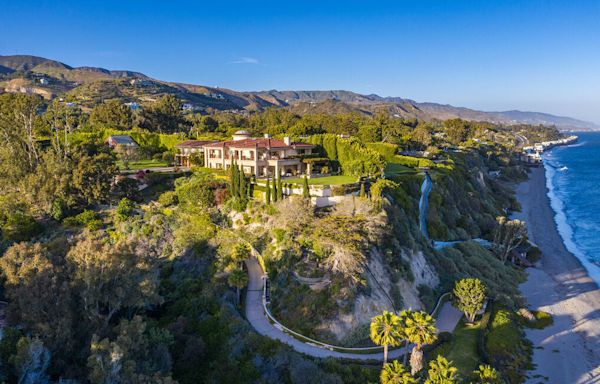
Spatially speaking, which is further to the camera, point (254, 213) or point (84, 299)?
point (254, 213)

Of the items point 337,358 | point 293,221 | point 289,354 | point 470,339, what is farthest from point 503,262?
point 289,354

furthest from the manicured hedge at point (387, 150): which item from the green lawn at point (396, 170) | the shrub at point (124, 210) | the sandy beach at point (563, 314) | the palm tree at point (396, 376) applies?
the palm tree at point (396, 376)

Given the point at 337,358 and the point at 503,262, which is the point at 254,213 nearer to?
the point at 337,358

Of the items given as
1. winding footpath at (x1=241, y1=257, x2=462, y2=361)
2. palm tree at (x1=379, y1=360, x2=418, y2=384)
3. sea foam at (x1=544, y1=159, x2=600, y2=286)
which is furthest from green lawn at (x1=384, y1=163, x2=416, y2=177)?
palm tree at (x1=379, y1=360, x2=418, y2=384)

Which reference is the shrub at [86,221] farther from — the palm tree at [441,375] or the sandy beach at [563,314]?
the sandy beach at [563,314]

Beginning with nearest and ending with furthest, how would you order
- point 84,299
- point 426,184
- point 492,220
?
point 84,299 < point 426,184 < point 492,220

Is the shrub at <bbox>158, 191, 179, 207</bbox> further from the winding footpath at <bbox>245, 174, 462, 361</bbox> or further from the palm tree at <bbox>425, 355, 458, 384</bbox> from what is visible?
the palm tree at <bbox>425, 355, 458, 384</bbox>

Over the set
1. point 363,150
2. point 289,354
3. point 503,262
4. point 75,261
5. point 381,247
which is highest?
point 363,150
